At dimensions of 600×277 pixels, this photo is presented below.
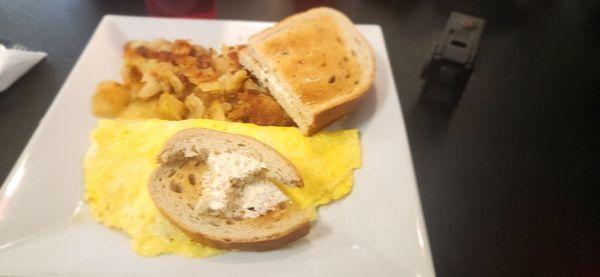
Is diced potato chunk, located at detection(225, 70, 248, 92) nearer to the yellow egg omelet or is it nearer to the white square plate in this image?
the yellow egg omelet

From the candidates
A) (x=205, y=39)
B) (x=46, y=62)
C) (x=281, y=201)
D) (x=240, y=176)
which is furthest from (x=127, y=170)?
(x=46, y=62)

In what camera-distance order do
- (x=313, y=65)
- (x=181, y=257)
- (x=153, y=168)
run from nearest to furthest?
1. (x=181, y=257)
2. (x=153, y=168)
3. (x=313, y=65)

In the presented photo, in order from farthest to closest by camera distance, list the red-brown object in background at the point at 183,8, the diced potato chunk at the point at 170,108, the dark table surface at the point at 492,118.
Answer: the red-brown object in background at the point at 183,8 → the diced potato chunk at the point at 170,108 → the dark table surface at the point at 492,118

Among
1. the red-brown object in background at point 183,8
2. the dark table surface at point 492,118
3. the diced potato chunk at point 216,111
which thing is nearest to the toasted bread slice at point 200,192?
the diced potato chunk at point 216,111

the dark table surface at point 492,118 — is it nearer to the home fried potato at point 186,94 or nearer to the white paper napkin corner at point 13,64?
the white paper napkin corner at point 13,64

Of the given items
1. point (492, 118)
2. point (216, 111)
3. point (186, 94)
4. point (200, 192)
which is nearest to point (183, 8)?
point (186, 94)

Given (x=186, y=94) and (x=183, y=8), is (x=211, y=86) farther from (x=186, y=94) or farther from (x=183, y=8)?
(x=183, y=8)
